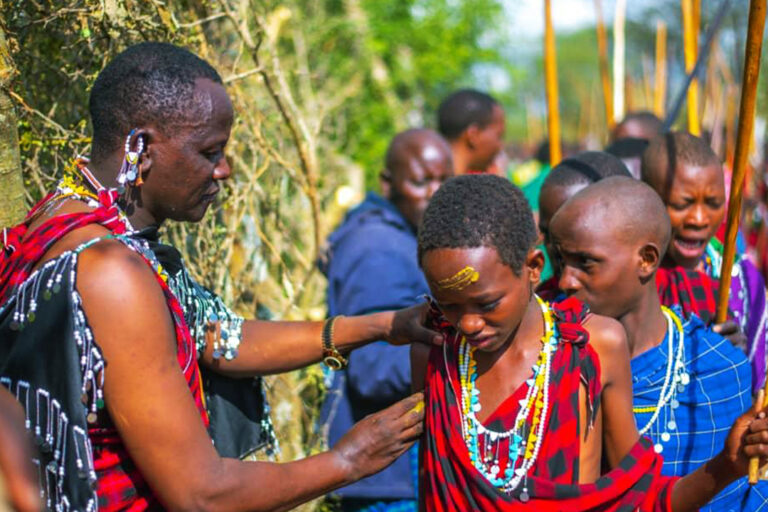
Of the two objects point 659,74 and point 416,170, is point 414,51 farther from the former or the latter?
point 416,170

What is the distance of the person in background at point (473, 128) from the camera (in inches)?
221

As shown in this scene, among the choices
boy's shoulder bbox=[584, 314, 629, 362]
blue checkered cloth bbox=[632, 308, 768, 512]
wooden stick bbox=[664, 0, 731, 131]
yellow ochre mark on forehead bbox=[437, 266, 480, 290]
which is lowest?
blue checkered cloth bbox=[632, 308, 768, 512]

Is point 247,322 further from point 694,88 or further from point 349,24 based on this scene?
point 349,24

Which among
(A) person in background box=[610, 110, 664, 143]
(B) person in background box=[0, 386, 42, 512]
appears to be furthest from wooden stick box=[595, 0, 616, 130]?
(B) person in background box=[0, 386, 42, 512]

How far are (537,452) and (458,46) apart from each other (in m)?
10.0

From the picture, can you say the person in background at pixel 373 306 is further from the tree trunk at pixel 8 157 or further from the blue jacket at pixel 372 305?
the tree trunk at pixel 8 157

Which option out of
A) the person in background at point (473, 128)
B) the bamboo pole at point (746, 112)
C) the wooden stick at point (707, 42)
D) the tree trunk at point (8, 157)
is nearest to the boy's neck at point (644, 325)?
the bamboo pole at point (746, 112)

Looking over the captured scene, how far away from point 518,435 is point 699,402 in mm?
770

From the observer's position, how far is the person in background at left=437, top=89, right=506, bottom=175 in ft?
18.4

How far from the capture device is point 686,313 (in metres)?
3.15

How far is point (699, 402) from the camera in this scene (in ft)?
8.99

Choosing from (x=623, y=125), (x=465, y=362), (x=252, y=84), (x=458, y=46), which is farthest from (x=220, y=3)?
(x=458, y=46)

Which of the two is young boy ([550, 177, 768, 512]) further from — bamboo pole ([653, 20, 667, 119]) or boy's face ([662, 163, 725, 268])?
bamboo pole ([653, 20, 667, 119])

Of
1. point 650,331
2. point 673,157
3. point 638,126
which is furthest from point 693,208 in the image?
point 638,126
